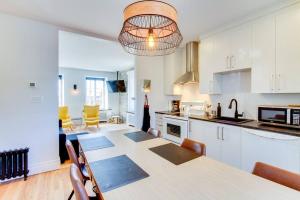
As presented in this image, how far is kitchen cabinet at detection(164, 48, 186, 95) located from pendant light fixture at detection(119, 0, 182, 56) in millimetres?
1909

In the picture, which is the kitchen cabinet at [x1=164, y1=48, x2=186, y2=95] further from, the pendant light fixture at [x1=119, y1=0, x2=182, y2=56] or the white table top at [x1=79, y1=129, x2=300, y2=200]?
the white table top at [x1=79, y1=129, x2=300, y2=200]

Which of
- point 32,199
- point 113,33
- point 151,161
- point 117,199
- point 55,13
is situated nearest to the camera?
point 117,199

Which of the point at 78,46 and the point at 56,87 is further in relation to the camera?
the point at 78,46

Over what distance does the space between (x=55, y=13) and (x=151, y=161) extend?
7.90ft

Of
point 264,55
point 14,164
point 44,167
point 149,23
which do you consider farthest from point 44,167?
point 264,55

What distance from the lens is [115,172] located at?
1078 millimetres

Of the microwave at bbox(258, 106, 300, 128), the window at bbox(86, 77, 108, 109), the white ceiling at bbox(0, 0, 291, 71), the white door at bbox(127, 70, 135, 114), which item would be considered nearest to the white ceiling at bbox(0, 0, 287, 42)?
the white ceiling at bbox(0, 0, 291, 71)

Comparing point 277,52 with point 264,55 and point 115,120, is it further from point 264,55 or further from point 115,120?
point 115,120

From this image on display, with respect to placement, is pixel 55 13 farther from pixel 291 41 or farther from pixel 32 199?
pixel 291 41

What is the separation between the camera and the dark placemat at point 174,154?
1.30 metres

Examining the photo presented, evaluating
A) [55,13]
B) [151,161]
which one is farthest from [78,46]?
[151,161]

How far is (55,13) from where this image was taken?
7.42 ft

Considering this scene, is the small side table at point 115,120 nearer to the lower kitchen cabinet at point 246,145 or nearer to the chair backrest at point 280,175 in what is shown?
the lower kitchen cabinet at point 246,145

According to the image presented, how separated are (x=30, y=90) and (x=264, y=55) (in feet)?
11.6
